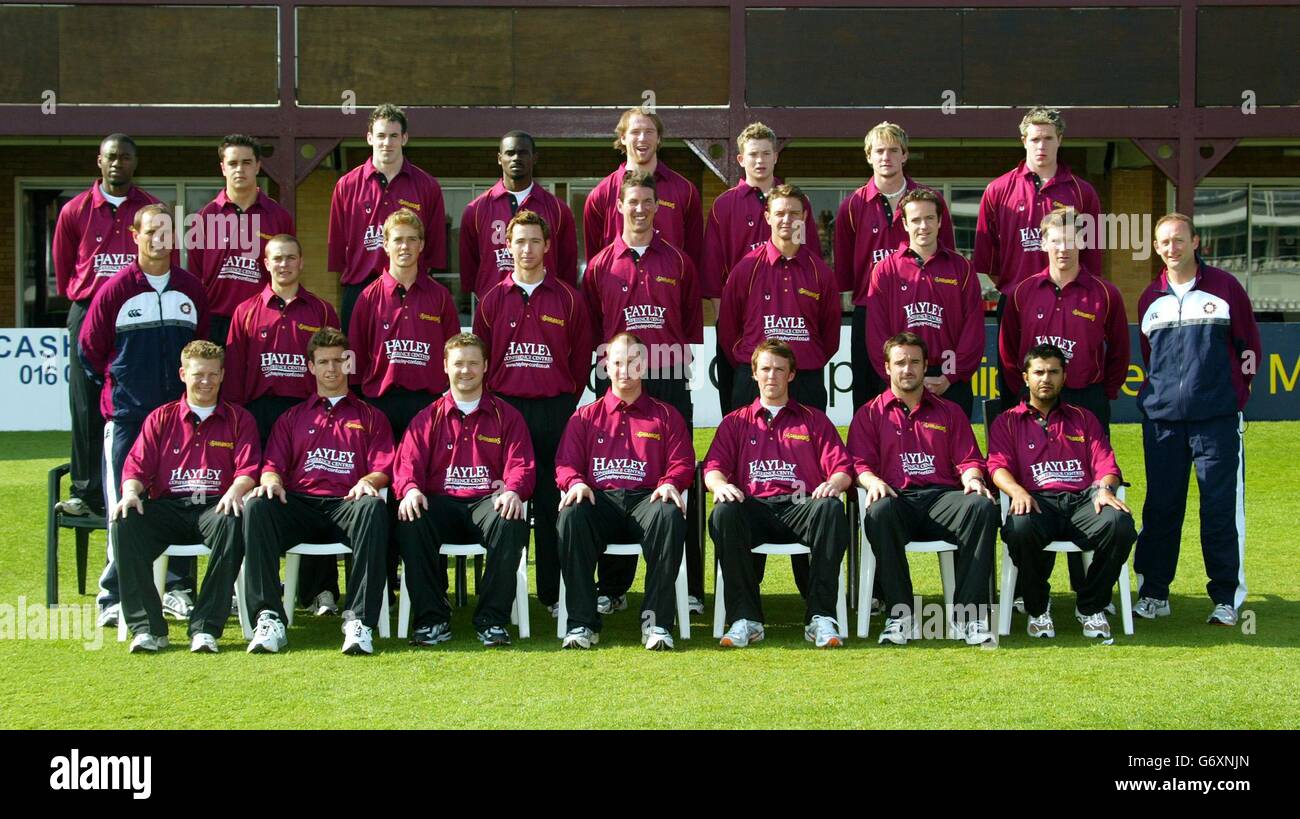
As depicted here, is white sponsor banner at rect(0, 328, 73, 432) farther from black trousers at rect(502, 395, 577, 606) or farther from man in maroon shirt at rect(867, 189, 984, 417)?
man in maroon shirt at rect(867, 189, 984, 417)

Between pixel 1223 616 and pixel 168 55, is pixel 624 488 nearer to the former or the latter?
pixel 1223 616

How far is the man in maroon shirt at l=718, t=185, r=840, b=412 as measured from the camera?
7148mm

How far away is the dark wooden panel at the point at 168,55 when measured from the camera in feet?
50.8

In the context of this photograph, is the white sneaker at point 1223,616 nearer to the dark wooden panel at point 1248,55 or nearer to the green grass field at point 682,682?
the green grass field at point 682,682

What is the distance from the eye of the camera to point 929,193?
23.7ft

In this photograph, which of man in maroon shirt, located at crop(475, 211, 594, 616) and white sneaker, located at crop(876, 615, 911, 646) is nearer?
white sneaker, located at crop(876, 615, 911, 646)

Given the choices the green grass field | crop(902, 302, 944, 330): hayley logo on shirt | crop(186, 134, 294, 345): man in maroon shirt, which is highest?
crop(186, 134, 294, 345): man in maroon shirt

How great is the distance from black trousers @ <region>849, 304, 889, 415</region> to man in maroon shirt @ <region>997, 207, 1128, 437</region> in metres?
0.75

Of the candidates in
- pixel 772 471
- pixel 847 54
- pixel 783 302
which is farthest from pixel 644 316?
pixel 847 54

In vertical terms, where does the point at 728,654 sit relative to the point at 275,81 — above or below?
below

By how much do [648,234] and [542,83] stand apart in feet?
29.2

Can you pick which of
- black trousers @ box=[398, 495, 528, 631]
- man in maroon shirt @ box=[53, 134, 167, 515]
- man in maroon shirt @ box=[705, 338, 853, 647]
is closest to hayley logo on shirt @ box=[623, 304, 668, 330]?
man in maroon shirt @ box=[705, 338, 853, 647]
